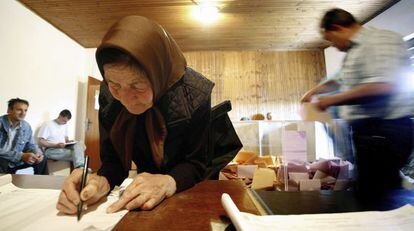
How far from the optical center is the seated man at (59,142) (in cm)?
239

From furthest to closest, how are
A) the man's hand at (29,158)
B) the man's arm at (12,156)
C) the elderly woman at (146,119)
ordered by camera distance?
the man's hand at (29,158) → the man's arm at (12,156) → the elderly woman at (146,119)

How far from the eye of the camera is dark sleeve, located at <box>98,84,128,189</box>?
519mm

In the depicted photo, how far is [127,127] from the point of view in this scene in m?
0.52

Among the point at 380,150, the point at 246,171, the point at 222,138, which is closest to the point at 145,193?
the point at 222,138

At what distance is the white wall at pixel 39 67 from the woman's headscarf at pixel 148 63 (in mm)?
2070

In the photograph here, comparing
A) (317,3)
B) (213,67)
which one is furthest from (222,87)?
(317,3)

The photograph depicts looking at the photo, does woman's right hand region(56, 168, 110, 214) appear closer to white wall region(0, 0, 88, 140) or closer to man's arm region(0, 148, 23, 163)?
man's arm region(0, 148, 23, 163)

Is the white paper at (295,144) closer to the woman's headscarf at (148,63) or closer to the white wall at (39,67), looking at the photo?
the woman's headscarf at (148,63)

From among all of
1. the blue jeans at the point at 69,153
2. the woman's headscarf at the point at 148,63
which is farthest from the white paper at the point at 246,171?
the blue jeans at the point at 69,153

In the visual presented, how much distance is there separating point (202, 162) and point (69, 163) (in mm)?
2689

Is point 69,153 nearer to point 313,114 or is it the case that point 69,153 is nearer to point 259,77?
point 313,114

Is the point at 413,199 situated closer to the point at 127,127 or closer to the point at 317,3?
the point at 127,127

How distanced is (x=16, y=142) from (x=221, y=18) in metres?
2.35

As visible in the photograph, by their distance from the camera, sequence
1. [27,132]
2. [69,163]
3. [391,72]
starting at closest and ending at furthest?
[391,72] < [27,132] < [69,163]
